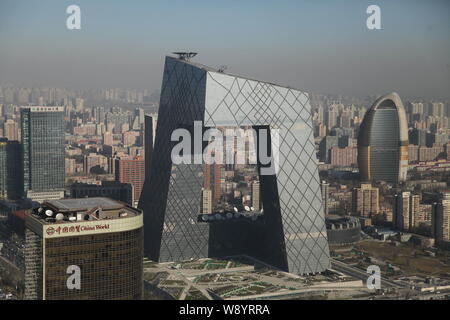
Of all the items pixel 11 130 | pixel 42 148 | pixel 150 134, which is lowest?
pixel 42 148

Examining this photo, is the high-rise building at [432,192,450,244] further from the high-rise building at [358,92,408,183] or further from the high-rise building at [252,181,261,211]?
the high-rise building at [358,92,408,183]

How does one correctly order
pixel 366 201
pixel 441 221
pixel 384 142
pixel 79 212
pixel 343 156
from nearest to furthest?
pixel 79 212 → pixel 441 221 → pixel 366 201 → pixel 384 142 → pixel 343 156

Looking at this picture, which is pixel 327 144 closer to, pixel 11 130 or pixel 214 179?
pixel 214 179

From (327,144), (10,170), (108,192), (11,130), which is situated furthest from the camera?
(327,144)

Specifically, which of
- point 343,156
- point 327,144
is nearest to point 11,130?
point 327,144

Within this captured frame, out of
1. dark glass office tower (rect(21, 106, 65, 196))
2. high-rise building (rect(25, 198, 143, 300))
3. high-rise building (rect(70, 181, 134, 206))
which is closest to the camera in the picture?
high-rise building (rect(25, 198, 143, 300))

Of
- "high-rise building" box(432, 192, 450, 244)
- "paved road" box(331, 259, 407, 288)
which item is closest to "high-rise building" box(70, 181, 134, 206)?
"paved road" box(331, 259, 407, 288)

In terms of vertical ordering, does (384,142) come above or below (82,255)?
above

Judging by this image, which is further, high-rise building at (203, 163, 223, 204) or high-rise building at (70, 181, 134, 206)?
high-rise building at (203, 163, 223, 204)
